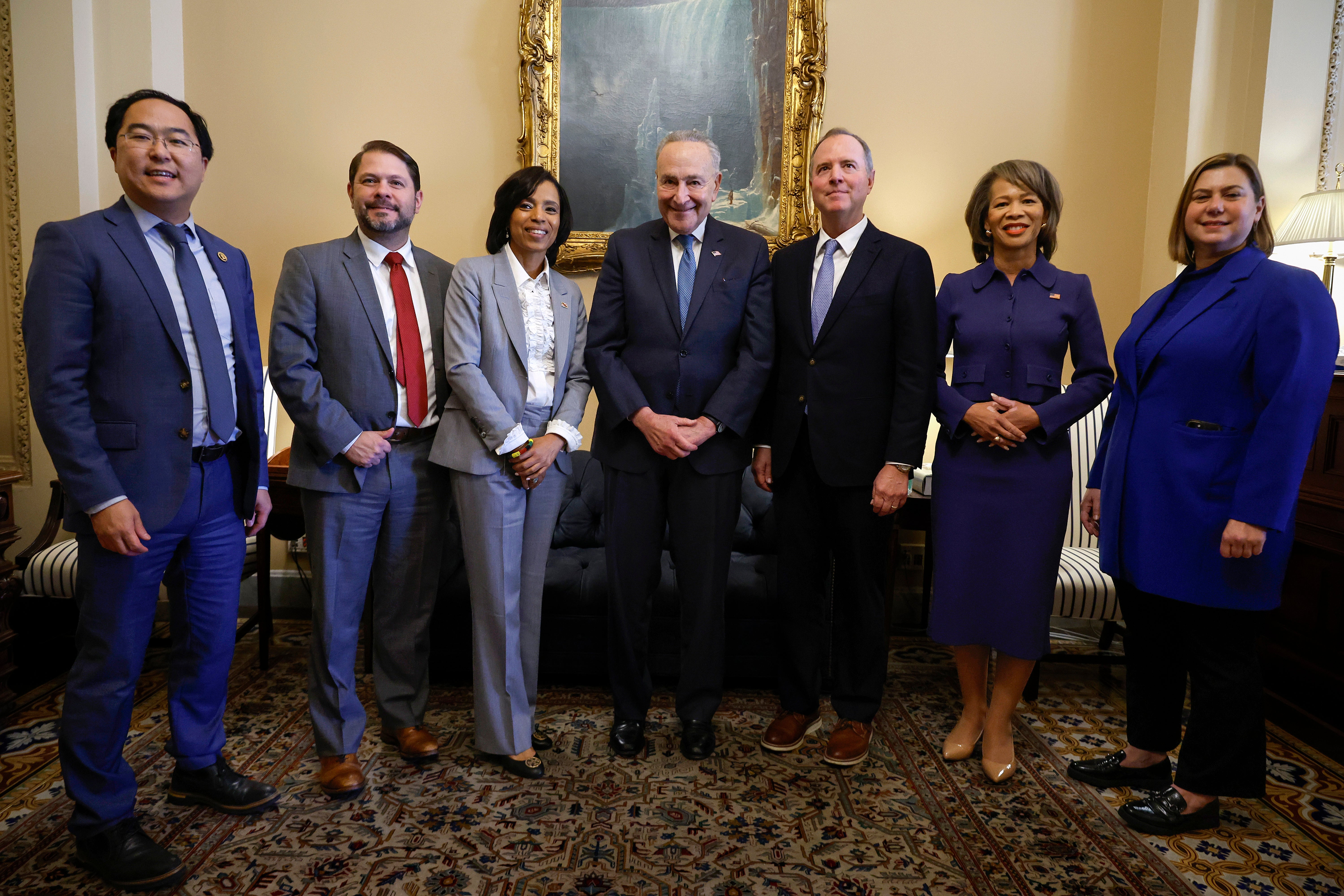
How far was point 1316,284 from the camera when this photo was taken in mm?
1878

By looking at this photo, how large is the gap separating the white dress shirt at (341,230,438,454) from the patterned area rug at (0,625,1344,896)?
3.52 ft

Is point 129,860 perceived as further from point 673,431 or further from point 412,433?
point 673,431

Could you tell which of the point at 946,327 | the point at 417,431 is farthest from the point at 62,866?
the point at 946,327

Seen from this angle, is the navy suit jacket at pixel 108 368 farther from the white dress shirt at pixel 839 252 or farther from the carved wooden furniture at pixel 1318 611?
the carved wooden furniture at pixel 1318 611

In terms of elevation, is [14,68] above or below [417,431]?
above

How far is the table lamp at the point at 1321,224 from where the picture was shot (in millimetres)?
2891

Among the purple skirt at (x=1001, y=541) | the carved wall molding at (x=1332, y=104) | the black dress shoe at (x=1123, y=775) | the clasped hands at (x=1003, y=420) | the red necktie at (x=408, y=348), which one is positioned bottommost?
the black dress shoe at (x=1123, y=775)

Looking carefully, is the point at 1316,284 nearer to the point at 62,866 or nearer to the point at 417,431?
the point at 417,431

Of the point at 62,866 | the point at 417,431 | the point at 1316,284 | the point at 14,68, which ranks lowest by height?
the point at 62,866

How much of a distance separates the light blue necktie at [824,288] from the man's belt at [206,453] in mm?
1629

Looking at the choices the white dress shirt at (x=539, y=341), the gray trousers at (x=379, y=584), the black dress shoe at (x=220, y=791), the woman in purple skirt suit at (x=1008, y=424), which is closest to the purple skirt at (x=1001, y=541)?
the woman in purple skirt suit at (x=1008, y=424)

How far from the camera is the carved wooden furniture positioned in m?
2.57

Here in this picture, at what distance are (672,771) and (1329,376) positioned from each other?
198 centimetres

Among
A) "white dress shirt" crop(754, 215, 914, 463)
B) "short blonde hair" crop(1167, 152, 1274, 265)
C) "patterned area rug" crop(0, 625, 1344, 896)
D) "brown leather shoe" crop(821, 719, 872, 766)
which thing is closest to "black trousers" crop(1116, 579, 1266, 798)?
"patterned area rug" crop(0, 625, 1344, 896)
